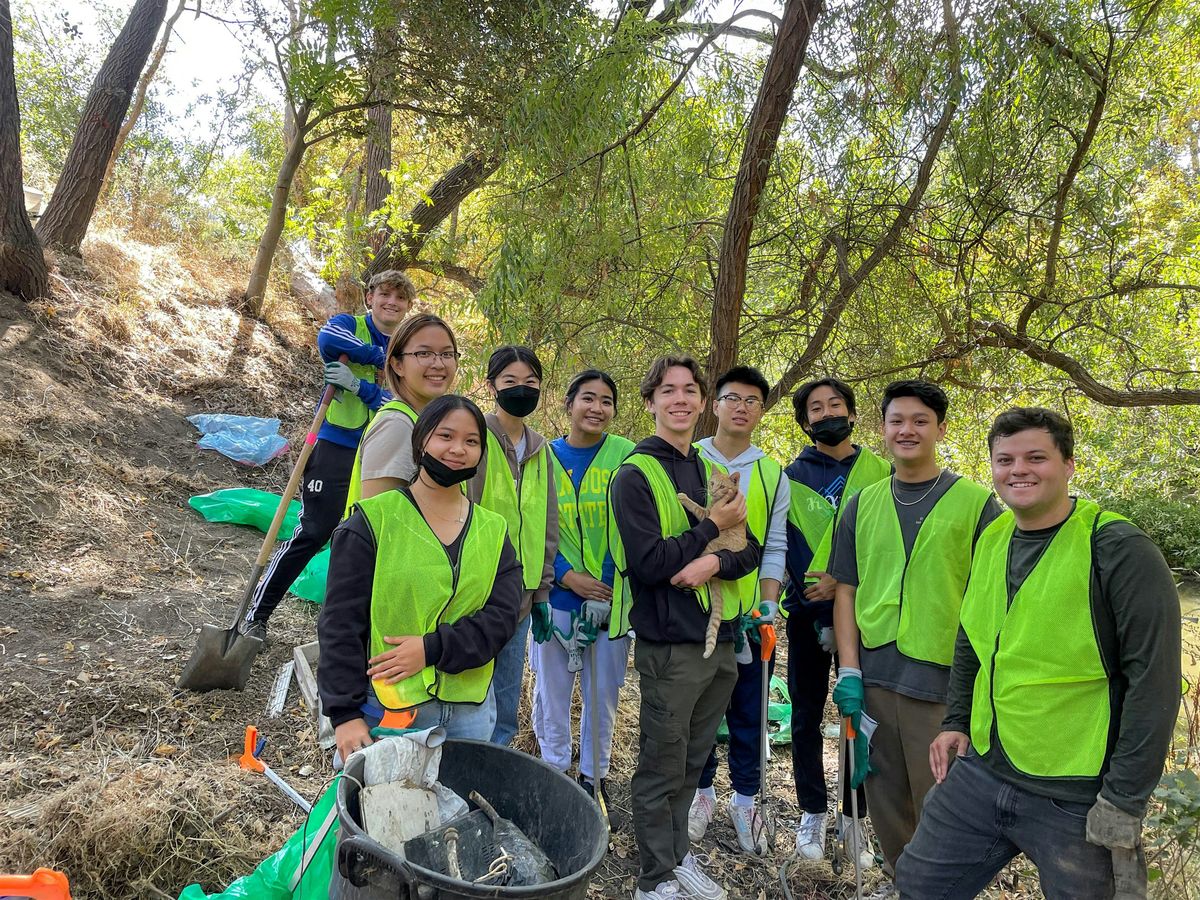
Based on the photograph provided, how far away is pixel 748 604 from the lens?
2809mm

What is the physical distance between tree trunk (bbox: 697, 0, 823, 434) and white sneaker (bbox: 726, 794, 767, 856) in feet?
7.30

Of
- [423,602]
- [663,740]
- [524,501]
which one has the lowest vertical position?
[663,740]

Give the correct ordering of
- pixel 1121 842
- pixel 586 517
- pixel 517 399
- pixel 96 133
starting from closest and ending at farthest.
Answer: pixel 1121 842 → pixel 517 399 → pixel 586 517 → pixel 96 133

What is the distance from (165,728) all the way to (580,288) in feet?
10.2

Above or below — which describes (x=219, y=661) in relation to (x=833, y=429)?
below

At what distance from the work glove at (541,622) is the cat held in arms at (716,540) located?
0.74m

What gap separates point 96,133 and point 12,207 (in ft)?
5.65

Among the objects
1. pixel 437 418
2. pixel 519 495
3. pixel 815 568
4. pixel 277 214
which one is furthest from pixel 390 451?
pixel 277 214

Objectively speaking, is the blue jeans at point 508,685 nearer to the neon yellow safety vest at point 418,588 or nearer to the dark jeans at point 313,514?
the neon yellow safety vest at point 418,588

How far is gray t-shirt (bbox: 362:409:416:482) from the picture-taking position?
8.03 feet

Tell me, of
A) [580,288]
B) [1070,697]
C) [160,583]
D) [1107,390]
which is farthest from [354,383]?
[1107,390]

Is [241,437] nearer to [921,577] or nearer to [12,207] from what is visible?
[12,207]

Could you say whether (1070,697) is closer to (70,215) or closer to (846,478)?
(846,478)

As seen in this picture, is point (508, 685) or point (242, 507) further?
point (242, 507)
